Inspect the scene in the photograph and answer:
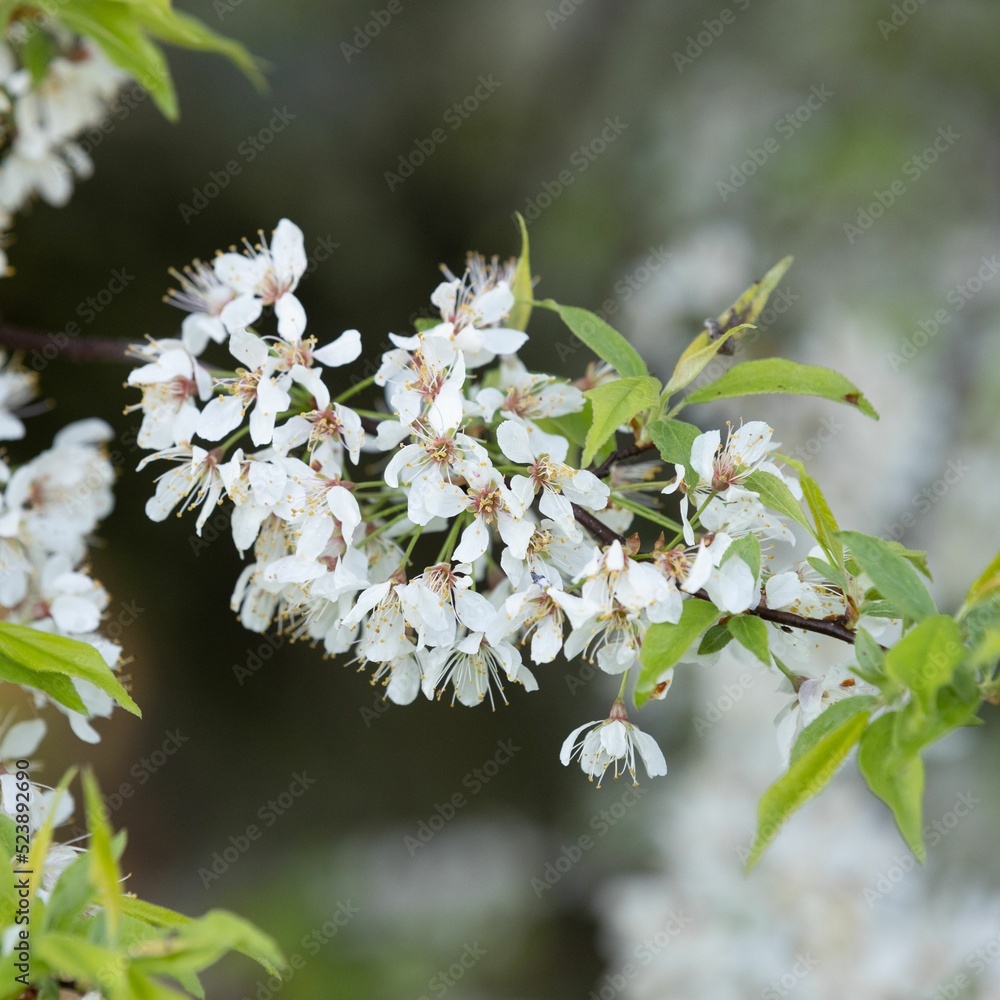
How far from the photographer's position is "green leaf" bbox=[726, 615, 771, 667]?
3.17 ft

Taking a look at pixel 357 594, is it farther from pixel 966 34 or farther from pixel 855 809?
pixel 966 34

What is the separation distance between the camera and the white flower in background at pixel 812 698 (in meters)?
1.09

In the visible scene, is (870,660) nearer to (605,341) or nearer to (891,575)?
(891,575)

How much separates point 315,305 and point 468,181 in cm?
75

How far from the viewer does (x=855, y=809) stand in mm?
2793

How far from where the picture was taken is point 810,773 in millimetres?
917

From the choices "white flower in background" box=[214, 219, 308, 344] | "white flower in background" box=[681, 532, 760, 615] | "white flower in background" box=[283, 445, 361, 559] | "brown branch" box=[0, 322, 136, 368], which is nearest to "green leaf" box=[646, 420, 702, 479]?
"white flower in background" box=[681, 532, 760, 615]

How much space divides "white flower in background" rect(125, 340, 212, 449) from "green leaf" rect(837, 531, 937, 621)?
0.77m

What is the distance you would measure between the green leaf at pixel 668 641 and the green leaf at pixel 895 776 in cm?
19

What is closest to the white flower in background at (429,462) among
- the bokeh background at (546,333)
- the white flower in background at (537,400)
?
the white flower in background at (537,400)

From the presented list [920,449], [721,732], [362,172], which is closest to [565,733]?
[721,732]

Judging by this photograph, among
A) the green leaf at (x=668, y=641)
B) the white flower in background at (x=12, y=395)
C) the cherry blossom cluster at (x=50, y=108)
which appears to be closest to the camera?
the green leaf at (x=668, y=641)

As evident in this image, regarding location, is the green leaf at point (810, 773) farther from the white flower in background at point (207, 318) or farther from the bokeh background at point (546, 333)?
the bokeh background at point (546, 333)

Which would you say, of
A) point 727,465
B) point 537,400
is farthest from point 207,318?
point 727,465
